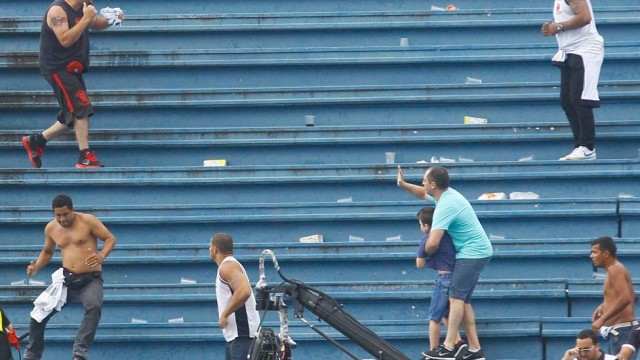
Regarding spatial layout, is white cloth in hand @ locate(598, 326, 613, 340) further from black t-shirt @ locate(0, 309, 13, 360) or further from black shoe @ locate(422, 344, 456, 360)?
black t-shirt @ locate(0, 309, 13, 360)

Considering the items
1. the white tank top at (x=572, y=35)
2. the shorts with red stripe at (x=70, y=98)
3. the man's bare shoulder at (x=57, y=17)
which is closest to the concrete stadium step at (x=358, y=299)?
the shorts with red stripe at (x=70, y=98)

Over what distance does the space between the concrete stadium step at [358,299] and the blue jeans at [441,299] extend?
0.66 metres

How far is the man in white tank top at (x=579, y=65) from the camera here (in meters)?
11.9

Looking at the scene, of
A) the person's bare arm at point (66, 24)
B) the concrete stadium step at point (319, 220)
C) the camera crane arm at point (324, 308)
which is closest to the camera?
the camera crane arm at point (324, 308)

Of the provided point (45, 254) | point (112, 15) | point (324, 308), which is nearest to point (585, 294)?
point (324, 308)

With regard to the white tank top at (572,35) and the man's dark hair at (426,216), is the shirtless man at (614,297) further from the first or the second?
the white tank top at (572,35)

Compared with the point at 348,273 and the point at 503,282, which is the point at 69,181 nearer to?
the point at 348,273

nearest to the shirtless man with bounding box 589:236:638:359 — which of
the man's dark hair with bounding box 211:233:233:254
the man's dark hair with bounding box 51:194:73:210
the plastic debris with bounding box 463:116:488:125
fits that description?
the plastic debris with bounding box 463:116:488:125

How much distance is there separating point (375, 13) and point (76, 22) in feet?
9.35

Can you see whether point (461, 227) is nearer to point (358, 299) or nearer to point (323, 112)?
point (358, 299)

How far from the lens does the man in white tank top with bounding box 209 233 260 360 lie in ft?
34.0

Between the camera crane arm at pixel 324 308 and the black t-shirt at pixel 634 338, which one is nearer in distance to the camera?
the camera crane arm at pixel 324 308

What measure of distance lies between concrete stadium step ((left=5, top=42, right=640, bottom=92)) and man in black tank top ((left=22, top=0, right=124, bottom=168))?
0.87 meters

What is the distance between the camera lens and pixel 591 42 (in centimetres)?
1209
